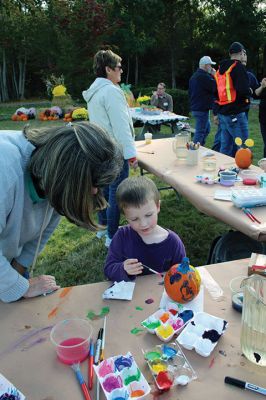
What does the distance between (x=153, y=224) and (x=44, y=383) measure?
983 mm

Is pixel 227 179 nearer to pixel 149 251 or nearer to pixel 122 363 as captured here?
pixel 149 251

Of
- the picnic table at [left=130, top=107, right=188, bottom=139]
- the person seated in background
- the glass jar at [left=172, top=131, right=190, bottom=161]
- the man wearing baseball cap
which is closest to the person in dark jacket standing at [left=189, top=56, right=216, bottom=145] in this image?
the picnic table at [left=130, top=107, right=188, bottom=139]

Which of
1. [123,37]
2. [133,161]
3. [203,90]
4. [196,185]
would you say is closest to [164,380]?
[196,185]

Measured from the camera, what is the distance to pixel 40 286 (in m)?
1.47

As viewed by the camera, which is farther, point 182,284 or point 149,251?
point 149,251

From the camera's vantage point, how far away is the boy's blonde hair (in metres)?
1.88

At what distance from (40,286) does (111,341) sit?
0.42m

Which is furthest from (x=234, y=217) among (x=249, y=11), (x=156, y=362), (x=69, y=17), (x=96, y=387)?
(x=249, y=11)

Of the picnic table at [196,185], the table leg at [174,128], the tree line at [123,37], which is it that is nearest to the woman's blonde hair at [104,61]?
the picnic table at [196,185]

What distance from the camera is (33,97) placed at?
18.7m

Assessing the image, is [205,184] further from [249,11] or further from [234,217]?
[249,11]

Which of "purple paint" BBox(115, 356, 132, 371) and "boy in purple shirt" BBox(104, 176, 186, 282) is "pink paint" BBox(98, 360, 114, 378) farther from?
"boy in purple shirt" BBox(104, 176, 186, 282)

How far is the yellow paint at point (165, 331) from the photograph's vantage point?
120cm

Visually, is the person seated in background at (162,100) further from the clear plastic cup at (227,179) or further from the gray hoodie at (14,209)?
the gray hoodie at (14,209)
